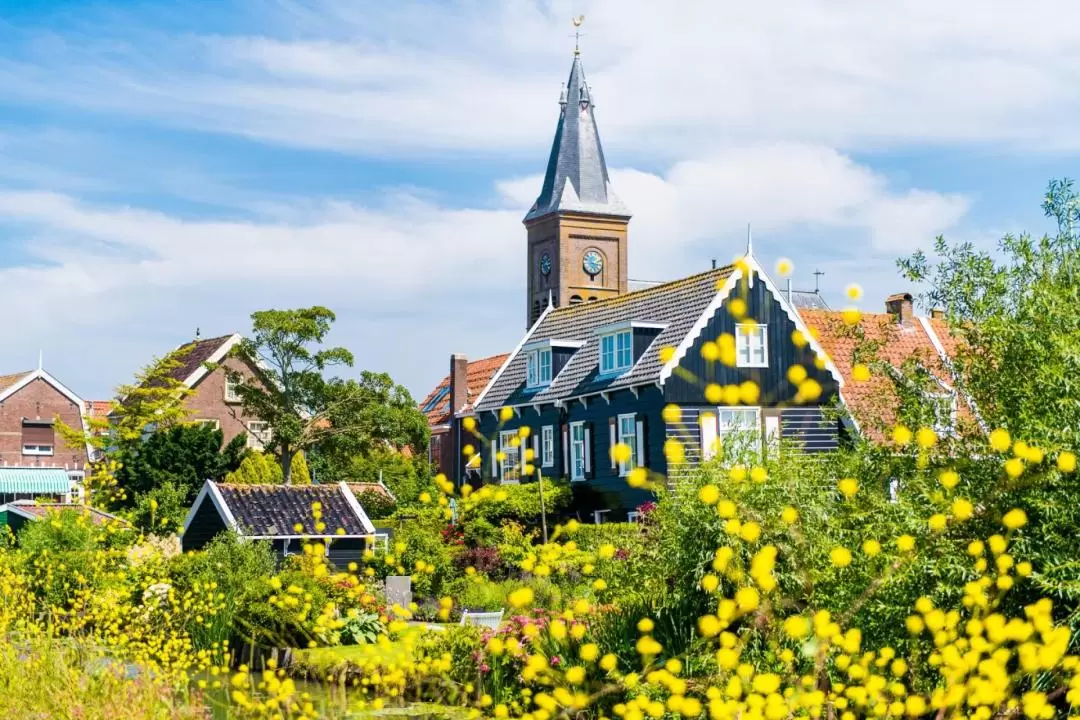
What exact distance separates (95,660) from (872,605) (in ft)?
27.2

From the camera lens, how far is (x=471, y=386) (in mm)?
57031

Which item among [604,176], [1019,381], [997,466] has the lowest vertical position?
[997,466]

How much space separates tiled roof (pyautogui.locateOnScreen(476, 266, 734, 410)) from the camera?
3853cm

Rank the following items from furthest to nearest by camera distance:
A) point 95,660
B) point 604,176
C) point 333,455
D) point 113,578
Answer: point 604,176
point 333,455
point 113,578
point 95,660

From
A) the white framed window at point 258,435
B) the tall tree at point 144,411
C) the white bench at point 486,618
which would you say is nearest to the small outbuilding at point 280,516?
the white bench at point 486,618

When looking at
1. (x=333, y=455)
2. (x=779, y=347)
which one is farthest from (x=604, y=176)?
(x=779, y=347)

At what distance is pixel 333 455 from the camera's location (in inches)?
2233

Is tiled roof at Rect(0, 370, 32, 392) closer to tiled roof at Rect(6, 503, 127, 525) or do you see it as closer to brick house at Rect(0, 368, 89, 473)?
brick house at Rect(0, 368, 89, 473)

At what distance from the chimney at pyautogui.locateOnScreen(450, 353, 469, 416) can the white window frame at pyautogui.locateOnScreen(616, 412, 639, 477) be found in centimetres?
1561

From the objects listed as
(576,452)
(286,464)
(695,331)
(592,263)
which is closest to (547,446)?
(576,452)

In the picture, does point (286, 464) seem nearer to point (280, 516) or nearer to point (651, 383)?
point (651, 383)

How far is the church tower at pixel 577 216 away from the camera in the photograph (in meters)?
85.5

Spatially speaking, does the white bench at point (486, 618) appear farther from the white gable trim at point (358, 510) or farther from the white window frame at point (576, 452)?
the white window frame at point (576, 452)

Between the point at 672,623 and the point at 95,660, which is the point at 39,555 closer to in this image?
the point at 95,660
